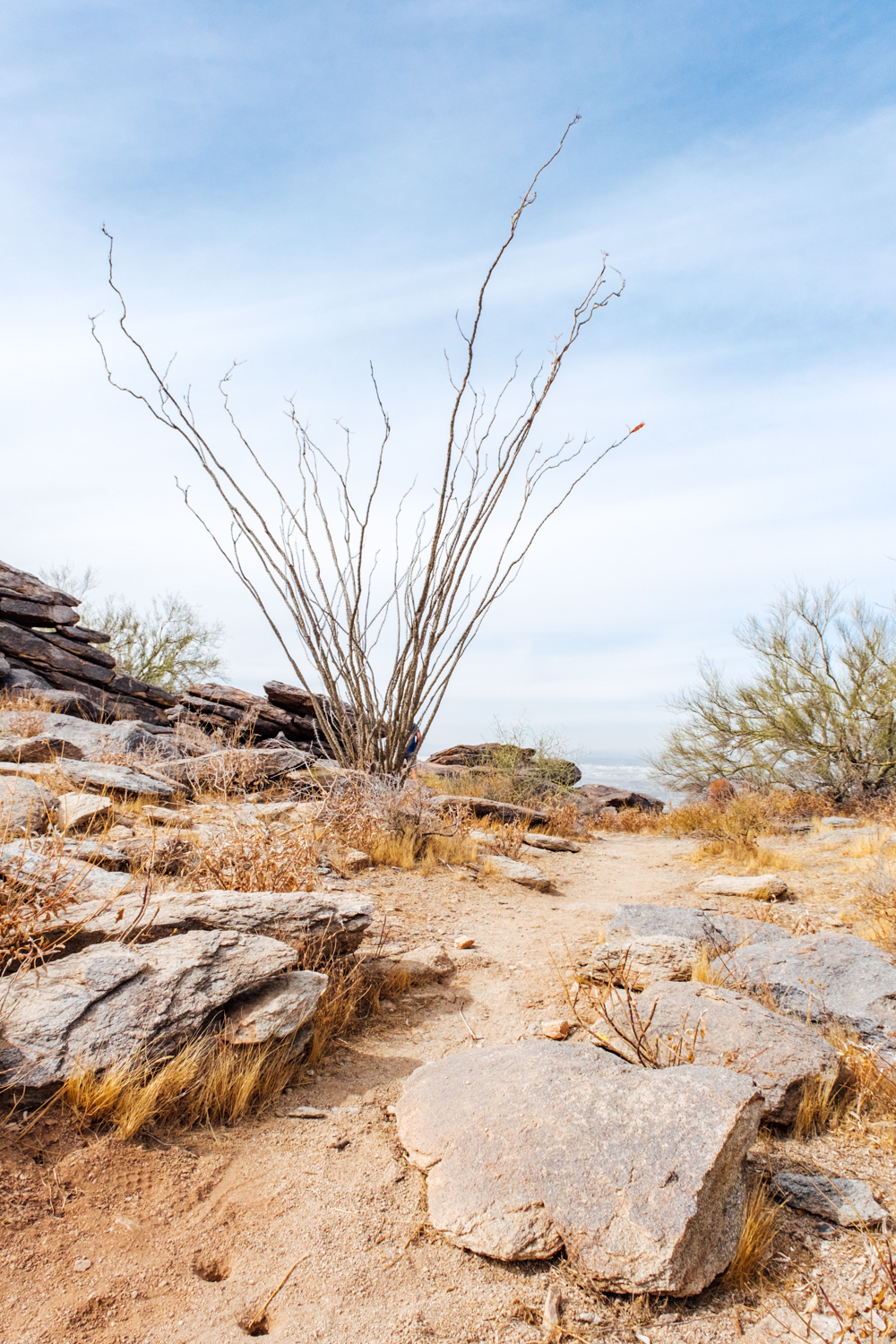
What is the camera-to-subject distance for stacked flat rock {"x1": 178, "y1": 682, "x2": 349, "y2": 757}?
11156mm

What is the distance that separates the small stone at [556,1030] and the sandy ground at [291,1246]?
27.0 inches

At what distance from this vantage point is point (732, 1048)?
2.70m

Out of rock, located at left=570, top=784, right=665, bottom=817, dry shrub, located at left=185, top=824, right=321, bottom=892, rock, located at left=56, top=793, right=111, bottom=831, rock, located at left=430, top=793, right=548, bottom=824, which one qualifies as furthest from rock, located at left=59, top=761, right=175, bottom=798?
rock, located at left=570, top=784, right=665, bottom=817

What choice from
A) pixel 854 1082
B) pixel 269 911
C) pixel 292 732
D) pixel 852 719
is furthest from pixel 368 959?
pixel 852 719

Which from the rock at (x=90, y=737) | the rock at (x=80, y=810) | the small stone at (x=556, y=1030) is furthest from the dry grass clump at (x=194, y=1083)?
the rock at (x=90, y=737)

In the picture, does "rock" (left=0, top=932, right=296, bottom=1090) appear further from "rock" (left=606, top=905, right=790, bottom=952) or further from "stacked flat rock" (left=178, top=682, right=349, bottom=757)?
"stacked flat rock" (left=178, top=682, right=349, bottom=757)

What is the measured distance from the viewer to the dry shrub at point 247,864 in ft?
13.3

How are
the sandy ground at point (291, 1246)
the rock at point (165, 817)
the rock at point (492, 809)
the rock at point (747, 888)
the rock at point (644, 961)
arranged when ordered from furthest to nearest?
the rock at point (492, 809) < the rock at point (747, 888) < the rock at point (165, 817) < the rock at point (644, 961) < the sandy ground at point (291, 1246)

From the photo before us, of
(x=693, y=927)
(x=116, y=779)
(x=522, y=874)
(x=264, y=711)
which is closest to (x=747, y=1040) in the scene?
(x=693, y=927)

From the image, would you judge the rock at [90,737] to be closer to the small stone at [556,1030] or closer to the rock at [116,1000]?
the rock at [116,1000]

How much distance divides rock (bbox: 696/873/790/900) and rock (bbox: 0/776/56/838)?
538cm

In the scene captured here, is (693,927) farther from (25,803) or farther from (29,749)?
(29,749)

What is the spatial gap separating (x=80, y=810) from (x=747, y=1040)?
13.5 feet

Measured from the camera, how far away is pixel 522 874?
21.2ft
